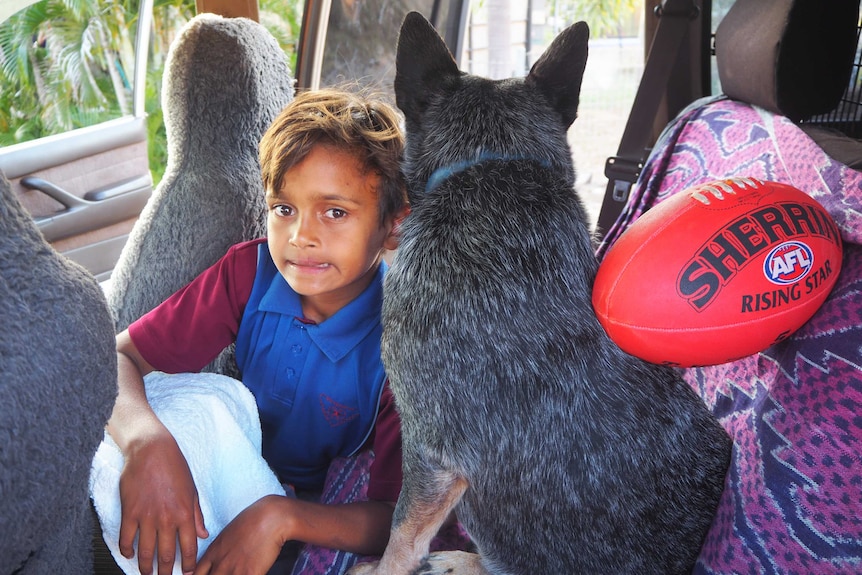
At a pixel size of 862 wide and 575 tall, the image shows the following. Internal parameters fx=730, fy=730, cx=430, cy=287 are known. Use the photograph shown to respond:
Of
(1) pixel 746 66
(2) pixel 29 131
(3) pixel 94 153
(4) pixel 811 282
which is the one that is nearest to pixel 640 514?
(4) pixel 811 282

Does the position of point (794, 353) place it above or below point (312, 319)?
above

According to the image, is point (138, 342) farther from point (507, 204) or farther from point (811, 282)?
point (811, 282)

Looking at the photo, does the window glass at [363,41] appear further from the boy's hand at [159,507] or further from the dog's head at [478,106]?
the boy's hand at [159,507]

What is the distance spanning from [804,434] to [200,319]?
1.27 m

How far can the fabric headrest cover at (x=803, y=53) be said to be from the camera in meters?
1.56

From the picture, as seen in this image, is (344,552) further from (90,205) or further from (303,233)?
(90,205)

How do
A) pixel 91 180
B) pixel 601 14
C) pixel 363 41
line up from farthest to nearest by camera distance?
pixel 601 14 → pixel 91 180 → pixel 363 41

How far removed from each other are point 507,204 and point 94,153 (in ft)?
10.9

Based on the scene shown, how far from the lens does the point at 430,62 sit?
4.80 feet

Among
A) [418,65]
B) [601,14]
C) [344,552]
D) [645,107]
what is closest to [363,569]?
[344,552]

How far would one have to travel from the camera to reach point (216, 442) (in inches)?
56.9

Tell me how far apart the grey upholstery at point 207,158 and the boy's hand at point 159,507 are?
618 millimetres

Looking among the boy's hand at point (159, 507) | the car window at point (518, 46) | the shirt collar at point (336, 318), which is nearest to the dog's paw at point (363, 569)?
the boy's hand at point (159, 507)

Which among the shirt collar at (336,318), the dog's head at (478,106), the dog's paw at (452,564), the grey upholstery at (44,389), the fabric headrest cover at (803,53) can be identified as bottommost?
the dog's paw at (452,564)
